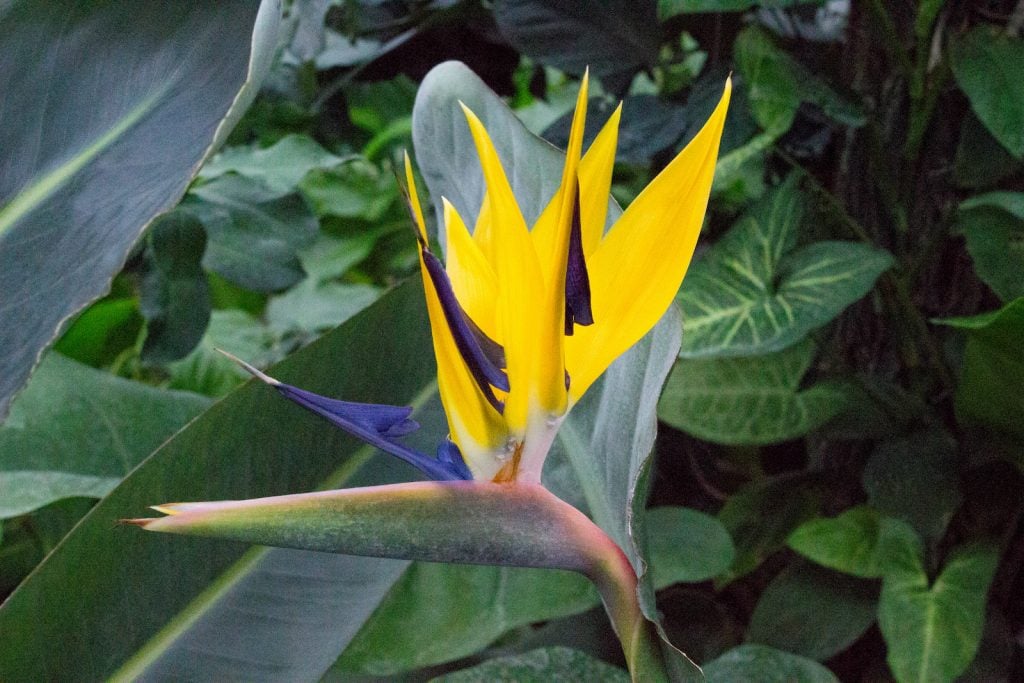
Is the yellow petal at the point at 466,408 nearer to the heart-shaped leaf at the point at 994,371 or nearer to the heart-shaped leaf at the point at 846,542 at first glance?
the heart-shaped leaf at the point at 994,371

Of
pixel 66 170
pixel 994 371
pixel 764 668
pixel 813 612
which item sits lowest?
pixel 813 612

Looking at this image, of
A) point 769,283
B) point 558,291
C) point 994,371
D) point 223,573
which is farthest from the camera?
point 769,283

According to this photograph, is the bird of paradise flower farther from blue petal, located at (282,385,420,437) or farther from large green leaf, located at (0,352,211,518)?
large green leaf, located at (0,352,211,518)

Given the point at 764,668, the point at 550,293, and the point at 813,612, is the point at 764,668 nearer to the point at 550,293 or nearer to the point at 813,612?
the point at 813,612

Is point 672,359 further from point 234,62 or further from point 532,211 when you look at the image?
point 234,62

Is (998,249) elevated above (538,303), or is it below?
below

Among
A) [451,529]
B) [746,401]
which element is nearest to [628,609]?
[451,529]

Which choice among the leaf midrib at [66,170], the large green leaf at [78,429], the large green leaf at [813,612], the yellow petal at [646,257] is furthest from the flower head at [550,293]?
the large green leaf at [813,612]
